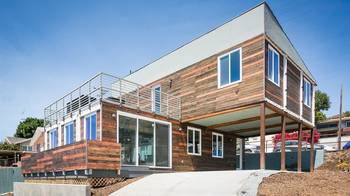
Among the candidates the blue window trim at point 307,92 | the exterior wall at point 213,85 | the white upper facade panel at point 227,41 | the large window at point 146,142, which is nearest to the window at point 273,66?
the white upper facade panel at point 227,41

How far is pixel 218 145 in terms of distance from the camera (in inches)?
777

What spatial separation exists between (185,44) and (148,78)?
12.9 ft

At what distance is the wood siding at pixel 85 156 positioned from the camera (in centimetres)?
1181

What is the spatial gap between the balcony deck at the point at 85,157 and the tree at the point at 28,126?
52.5 meters

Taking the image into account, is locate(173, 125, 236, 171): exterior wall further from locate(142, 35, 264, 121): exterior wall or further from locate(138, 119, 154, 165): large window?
locate(138, 119, 154, 165): large window

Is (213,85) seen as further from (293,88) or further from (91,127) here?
(91,127)

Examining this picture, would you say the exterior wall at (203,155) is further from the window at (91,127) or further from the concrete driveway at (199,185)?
the window at (91,127)

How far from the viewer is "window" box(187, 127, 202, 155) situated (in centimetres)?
1736

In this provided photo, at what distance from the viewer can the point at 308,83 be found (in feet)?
62.4

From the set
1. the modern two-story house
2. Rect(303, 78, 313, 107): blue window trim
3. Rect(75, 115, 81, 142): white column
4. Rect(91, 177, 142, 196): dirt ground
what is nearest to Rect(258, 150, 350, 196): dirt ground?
the modern two-story house

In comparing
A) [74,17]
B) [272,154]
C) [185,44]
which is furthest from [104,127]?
[272,154]

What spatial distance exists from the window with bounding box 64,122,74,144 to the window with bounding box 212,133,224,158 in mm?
8263

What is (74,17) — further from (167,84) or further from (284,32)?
(284,32)

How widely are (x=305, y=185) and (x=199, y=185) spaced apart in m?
→ 3.17
